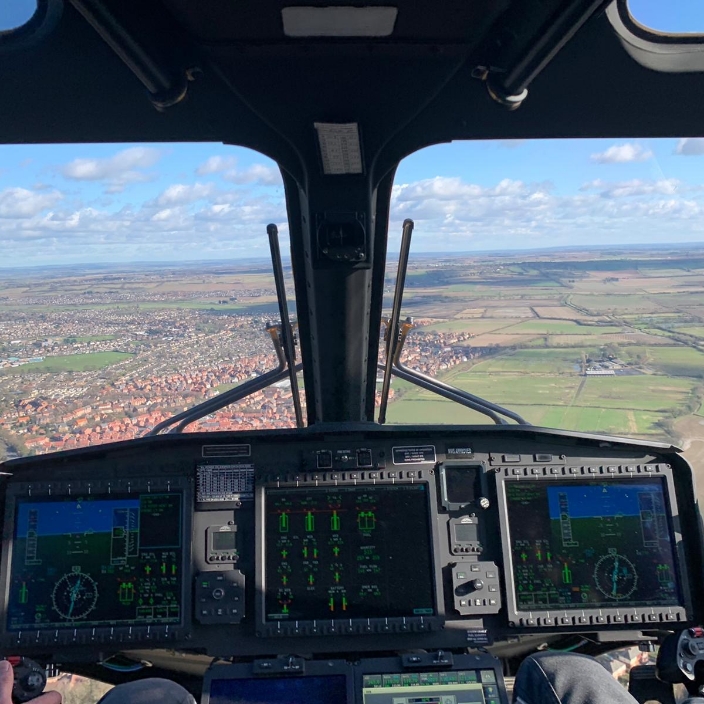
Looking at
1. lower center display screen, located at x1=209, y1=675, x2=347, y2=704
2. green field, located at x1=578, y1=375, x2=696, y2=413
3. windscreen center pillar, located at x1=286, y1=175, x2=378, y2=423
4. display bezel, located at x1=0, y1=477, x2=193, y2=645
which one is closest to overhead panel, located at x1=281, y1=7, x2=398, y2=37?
windscreen center pillar, located at x1=286, y1=175, x2=378, y2=423

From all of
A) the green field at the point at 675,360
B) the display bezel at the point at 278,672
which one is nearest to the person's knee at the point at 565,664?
the display bezel at the point at 278,672

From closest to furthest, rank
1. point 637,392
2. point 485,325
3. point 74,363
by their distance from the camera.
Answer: point 74,363 → point 637,392 → point 485,325

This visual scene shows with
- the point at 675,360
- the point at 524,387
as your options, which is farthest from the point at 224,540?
the point at 675,360

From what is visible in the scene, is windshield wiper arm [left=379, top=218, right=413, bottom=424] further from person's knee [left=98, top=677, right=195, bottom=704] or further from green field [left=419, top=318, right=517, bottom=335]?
person's knee [left=98, top=677, right=195, bottom=704]

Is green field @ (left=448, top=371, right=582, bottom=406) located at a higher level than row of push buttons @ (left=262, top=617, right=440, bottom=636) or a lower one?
higher

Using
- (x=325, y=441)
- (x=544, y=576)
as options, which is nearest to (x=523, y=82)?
(x=325, y=441)

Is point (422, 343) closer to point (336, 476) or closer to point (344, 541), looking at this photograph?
point (336, 476)
